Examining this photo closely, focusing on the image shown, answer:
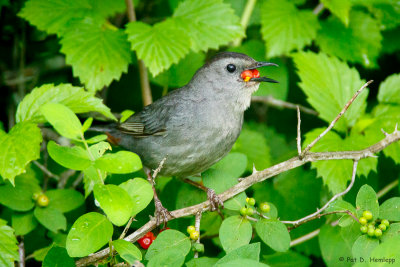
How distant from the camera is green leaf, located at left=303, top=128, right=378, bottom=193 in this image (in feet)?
12.1

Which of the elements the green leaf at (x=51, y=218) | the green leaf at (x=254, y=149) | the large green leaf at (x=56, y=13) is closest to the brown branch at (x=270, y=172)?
the green leaf at (x=51, y=218)

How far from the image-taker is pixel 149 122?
419cm

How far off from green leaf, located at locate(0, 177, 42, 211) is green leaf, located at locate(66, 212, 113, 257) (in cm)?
116

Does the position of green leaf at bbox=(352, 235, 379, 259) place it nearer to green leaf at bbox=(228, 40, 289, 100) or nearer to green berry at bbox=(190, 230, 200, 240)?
green berry at bbox=(190, 230, 200, 240)

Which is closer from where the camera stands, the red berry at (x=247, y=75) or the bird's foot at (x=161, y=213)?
the bird's foot at (x=161, y=213)

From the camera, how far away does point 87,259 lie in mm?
2785

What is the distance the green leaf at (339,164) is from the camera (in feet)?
12.1

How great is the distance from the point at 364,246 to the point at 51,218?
2029mm

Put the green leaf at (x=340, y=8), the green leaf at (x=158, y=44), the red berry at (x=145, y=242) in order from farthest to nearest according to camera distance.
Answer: the green leaf at (x=340, y=8) < the green leaf at (x=158, y=44) < the red berry at (x=145, y=242)

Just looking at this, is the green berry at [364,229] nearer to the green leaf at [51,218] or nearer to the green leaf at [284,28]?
the green leaf at [51,218]

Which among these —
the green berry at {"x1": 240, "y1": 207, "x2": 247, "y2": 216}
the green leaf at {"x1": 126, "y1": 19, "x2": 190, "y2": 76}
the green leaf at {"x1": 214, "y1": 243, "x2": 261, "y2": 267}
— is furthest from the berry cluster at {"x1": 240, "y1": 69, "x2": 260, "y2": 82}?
the green leaf at {"x1": 214, "y1": 243, "x2": 261, "y2": 267}

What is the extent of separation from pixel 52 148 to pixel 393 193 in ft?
11.1

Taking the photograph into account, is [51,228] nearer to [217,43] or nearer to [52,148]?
[52,148]

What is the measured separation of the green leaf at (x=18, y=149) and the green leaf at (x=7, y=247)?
0.33 m
